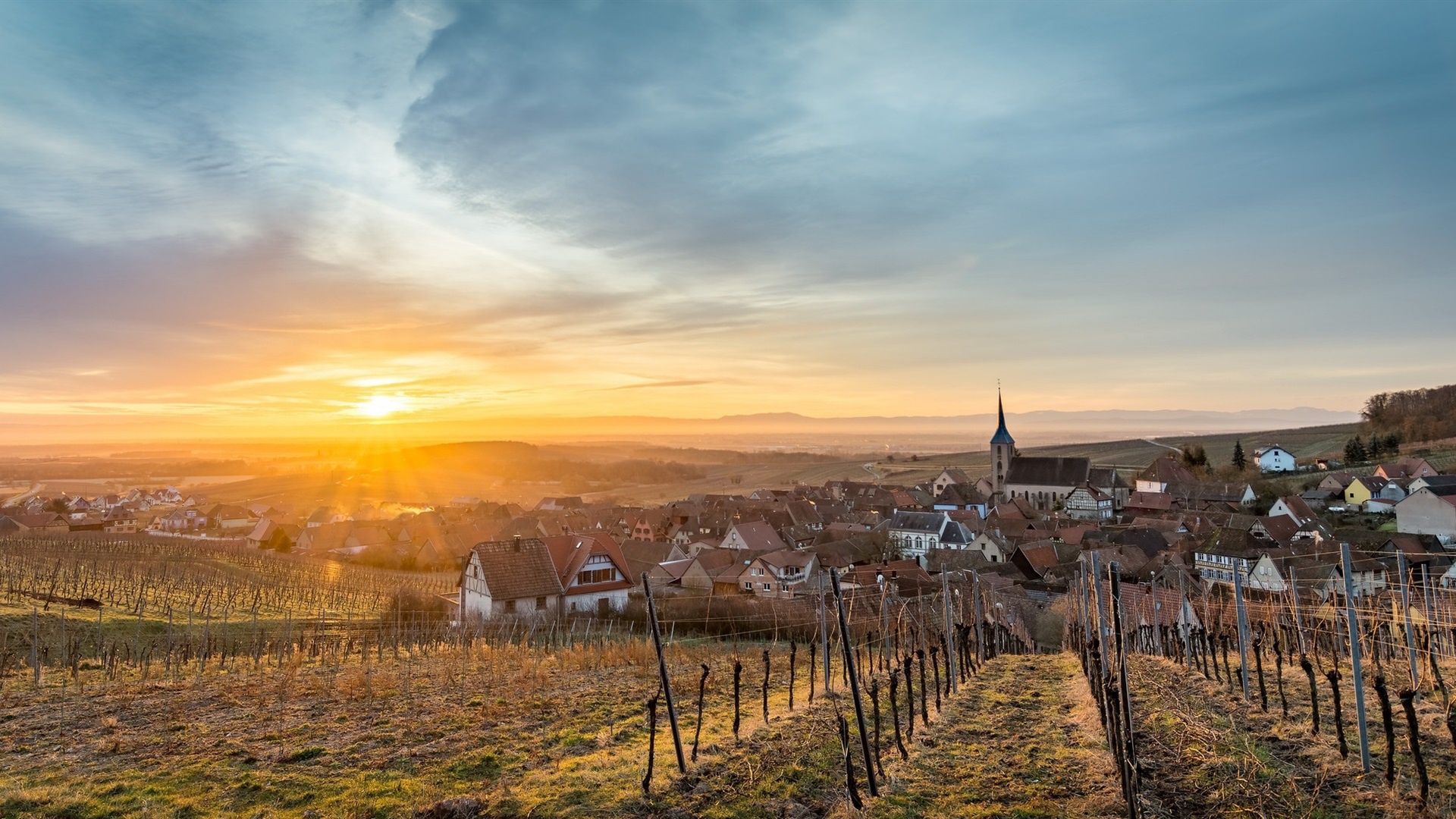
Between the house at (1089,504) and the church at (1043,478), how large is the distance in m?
1.03

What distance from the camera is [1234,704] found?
12344 millimetres

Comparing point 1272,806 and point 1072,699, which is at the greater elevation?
point 1272,806

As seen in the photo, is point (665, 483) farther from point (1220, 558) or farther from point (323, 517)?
point (1220, 558)

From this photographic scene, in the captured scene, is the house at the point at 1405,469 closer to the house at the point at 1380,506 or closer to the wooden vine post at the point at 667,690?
the house at the point at 1380,506

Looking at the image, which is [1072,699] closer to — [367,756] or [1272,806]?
[1272,806]

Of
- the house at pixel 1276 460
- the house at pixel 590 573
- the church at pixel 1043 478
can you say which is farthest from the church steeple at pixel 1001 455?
the house at pixel 590 573

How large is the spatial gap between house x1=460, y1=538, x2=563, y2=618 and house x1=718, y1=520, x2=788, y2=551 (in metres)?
21.8

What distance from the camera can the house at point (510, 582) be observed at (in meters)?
37.8

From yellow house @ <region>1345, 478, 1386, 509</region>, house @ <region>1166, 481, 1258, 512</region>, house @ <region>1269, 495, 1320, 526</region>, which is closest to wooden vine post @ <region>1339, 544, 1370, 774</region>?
house @ <region>1269, 495, 1320, 526</region>

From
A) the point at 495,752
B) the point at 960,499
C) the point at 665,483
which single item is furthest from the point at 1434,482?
the point at 665,483

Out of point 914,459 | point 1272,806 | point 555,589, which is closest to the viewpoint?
point 1272,806

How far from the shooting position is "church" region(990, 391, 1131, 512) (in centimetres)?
9462

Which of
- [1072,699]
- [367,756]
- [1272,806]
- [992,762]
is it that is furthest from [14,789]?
[1072,699]

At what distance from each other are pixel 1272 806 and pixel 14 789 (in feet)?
44.5
